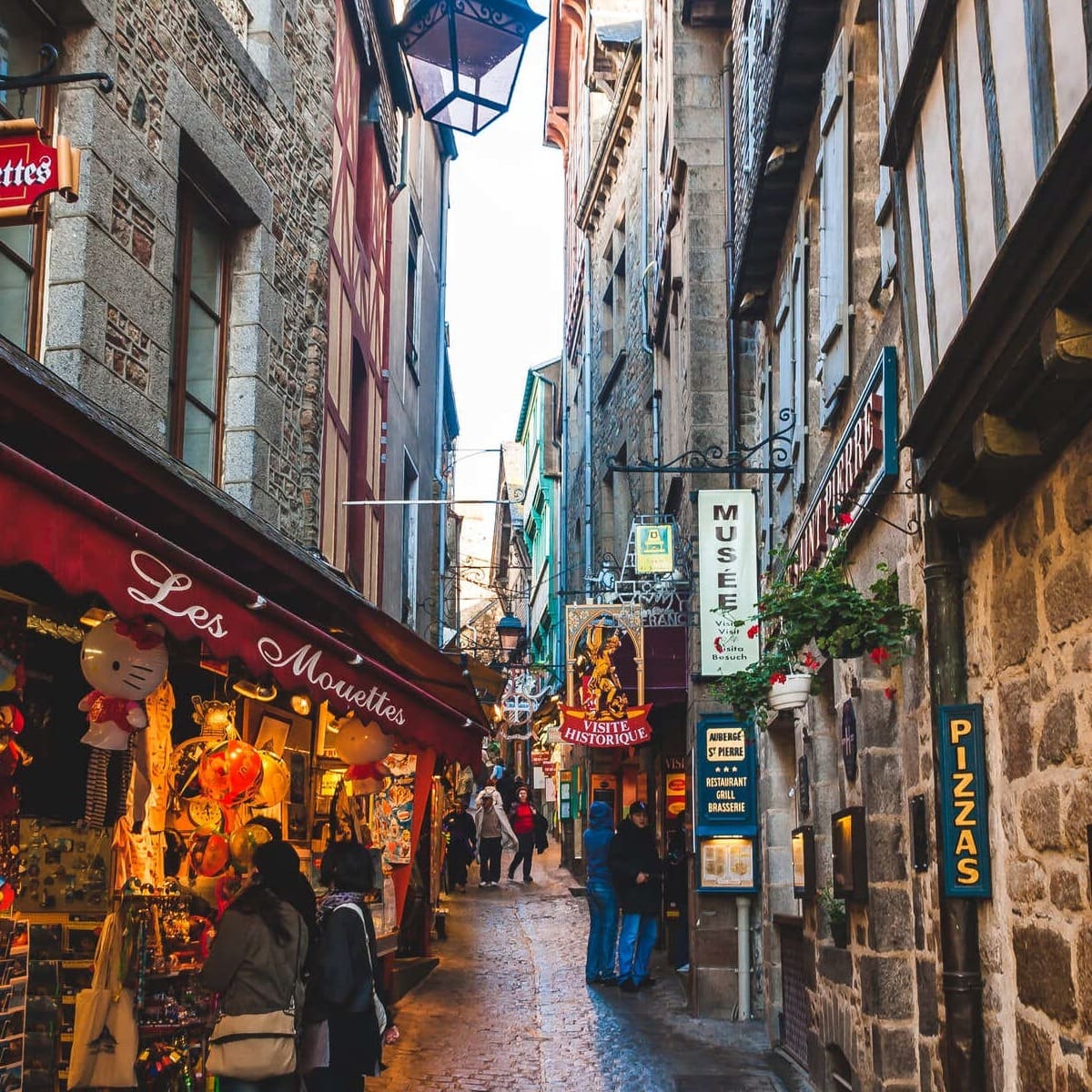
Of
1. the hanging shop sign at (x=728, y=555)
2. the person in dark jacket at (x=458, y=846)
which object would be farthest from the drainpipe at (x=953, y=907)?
the person in dark jacket at (x=458, y=846)

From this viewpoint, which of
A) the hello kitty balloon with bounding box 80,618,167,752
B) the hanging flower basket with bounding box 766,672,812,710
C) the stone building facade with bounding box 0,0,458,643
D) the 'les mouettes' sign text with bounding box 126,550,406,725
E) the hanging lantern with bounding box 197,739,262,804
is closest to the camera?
the 'les mouettes' sign text with bounding box 126,550,406,725

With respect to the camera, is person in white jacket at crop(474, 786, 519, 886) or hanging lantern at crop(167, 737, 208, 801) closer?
hanging lantern at crop(167, 737, 208, 801)

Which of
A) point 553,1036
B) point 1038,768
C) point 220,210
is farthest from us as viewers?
point 553,1036

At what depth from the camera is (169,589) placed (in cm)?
494

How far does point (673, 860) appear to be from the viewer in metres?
15.5

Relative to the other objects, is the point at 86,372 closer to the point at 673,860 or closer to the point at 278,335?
the point at 278,335

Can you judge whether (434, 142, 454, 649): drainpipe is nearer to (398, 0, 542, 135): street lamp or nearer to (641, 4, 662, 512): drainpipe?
(641, 4, 662, 512): drainpipe

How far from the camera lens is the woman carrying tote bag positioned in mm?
6039

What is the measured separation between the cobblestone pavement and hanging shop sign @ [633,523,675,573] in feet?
12.8

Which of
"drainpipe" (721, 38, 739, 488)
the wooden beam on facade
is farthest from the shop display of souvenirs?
"drainpipe" (721, 38, 739, 488)

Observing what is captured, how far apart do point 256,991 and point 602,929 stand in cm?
781

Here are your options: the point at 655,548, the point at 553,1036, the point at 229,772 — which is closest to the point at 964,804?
the point at 229,772

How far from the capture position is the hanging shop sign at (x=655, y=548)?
13711 mm

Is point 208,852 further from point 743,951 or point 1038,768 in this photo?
point 743,951
